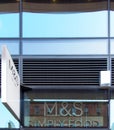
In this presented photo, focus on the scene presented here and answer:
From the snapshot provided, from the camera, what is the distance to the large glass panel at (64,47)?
13.2 meters

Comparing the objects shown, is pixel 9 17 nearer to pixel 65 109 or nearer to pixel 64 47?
pixel 64 47

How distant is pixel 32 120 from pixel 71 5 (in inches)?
129

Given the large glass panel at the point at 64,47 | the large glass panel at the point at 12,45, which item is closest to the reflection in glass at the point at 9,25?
the large glass panel at the point at 12,45

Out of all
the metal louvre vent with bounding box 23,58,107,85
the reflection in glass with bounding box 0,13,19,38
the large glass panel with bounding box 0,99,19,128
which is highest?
the reflection in glass with bounding box 0,13,19,38

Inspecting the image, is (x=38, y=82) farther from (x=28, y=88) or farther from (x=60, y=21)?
(x=60, y=21)

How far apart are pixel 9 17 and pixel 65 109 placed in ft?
9.55

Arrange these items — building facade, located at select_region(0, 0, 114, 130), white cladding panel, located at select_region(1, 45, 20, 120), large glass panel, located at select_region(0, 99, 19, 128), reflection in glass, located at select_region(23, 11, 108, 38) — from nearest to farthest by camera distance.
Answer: white cladding panel, located at select_region(1, 45, 20, 120), large glass panel, located at select_region(0, 99, 19, 128), building facade, located at select_region(0, 0, 114, 130), reflection in glass, located at select_region(23, 11, 108, 38)

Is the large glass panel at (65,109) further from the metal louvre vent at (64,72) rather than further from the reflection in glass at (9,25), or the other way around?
the reflection in glass at (9,25)

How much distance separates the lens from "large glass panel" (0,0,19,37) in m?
13.4

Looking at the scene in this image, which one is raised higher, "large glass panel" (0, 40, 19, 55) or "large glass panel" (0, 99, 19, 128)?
"large glass panel" (0, 40, 19, 55)

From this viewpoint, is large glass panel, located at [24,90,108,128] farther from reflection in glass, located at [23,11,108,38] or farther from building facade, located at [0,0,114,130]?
reflection in glass, located at [23,11,108,38]

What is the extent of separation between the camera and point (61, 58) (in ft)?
43.2

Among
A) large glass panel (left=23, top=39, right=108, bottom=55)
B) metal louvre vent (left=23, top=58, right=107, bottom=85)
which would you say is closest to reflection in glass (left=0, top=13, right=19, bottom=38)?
large glass panel (left=23, top=39, right=108, bottom=55)

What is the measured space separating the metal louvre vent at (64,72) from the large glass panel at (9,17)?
42.3 inches
